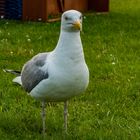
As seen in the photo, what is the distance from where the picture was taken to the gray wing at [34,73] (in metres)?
5.24

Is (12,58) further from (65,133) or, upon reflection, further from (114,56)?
(65,133)

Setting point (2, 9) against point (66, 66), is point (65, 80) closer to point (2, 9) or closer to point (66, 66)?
point (66, 66)

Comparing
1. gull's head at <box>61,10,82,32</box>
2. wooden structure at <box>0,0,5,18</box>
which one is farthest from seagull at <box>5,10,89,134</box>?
wooden structure at <box>0,0,5,18</box>

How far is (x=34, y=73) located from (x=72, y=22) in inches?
29.5

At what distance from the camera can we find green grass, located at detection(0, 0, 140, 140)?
225 inches

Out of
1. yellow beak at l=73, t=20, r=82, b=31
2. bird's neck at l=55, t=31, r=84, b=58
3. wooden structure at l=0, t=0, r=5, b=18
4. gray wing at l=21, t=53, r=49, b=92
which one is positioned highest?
yellow beak at l=73, t=20, r=82, b=31

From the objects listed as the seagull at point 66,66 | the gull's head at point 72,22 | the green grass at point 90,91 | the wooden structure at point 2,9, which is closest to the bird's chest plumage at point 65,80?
the seagull at point 66,66

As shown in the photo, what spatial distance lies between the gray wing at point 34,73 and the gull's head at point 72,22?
17.8 inches

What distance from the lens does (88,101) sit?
22.6 ft

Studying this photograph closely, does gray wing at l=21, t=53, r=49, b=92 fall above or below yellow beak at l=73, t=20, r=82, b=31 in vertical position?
below

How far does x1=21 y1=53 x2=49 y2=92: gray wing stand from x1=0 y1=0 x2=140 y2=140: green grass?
0.48 meters

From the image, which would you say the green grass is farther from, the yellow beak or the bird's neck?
the yellow beak

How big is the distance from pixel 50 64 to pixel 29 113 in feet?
4.26

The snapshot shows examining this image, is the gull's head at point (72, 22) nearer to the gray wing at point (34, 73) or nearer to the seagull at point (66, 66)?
the seagull at point (66, 66)
